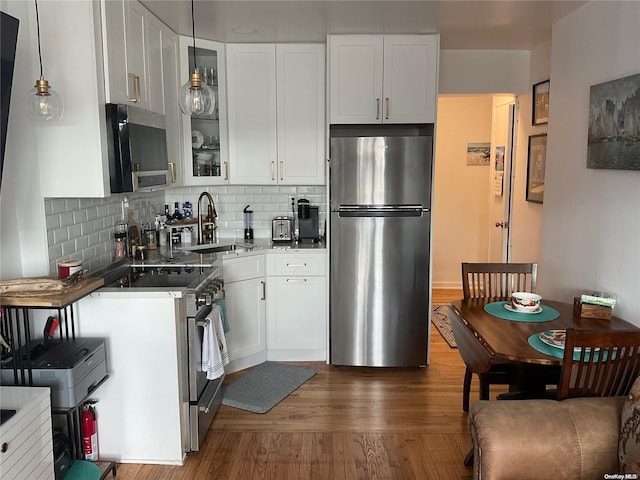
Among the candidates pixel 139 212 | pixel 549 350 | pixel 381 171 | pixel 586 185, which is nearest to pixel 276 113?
pixel 381 171

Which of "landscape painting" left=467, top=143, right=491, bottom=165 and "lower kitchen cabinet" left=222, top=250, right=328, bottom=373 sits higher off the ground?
"landscape painting" left=467, top=143, right=491, bottom=165

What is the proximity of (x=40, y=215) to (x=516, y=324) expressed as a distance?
7.99ft

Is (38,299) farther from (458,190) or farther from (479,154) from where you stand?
(479,154)

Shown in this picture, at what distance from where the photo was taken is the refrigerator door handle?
3840mm

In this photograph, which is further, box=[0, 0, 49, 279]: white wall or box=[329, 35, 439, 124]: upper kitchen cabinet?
box=[329, 35, 439, 124]: upper kitchen cabinet

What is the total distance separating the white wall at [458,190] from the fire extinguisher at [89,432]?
4.33m

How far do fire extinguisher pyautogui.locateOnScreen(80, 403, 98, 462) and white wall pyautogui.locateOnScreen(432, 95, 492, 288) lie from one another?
433cm

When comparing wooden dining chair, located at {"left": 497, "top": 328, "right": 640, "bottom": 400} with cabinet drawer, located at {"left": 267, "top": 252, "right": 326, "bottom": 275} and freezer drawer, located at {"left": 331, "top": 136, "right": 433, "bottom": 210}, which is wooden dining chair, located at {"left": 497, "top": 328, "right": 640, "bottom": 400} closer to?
freezer drawer, located at {"left": 331, "top": 136, "right": 433, "bottom": 210}

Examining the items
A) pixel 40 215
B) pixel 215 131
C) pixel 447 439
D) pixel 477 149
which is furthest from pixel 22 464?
pixel 477 149

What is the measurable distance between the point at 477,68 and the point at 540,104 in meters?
0.59

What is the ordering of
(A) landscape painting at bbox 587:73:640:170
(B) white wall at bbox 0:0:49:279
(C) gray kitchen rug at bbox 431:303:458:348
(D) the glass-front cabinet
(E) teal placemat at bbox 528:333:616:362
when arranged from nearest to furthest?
(E) teal placemat at bbox 528:333:616:362 < (B) white wall at bbox 0:0:49:279 < (A) landscape painting at bbox 587:73:640:170 < (D) the glass-front cabinet < (C) gray kitchen rug at bbox 431:303:458:348

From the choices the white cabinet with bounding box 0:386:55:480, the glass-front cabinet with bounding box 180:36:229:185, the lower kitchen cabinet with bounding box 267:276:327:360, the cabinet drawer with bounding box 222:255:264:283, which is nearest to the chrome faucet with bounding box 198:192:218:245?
the glass-front cabinet with bounding box 180:36:229:185

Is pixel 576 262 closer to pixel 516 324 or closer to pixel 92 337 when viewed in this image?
pixel 516 324

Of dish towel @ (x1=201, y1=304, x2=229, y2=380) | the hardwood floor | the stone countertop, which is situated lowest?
the hardwood floor
